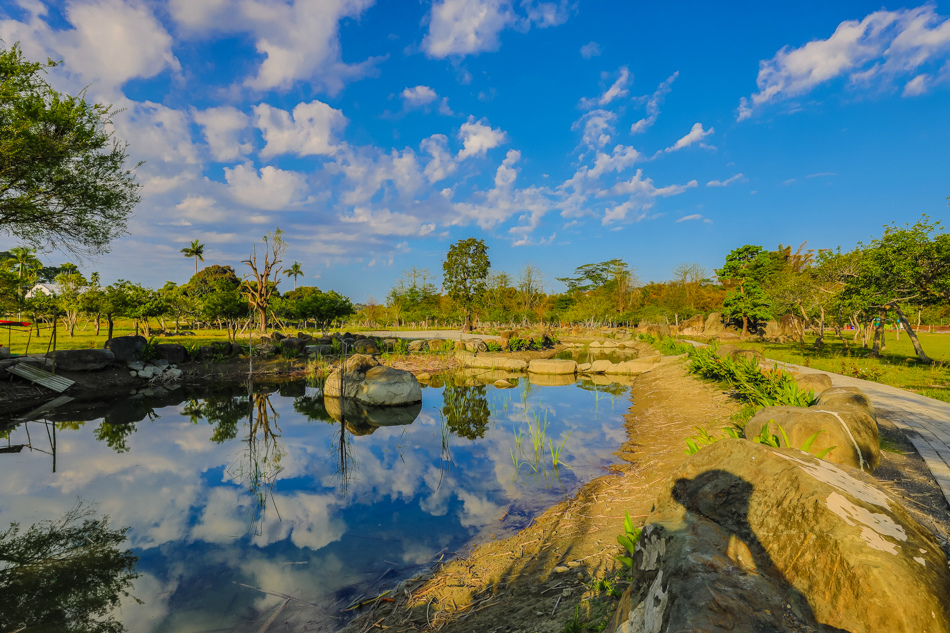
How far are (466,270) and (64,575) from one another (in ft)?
150

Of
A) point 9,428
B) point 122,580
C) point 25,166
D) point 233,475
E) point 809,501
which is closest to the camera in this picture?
point 809,501

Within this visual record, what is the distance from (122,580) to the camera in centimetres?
413

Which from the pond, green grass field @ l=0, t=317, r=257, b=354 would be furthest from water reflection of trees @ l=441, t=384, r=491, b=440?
green grass field @ l=0, t=317, r=257, b=354

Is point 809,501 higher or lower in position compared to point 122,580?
higher

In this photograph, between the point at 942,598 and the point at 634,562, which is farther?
the point at 634,562

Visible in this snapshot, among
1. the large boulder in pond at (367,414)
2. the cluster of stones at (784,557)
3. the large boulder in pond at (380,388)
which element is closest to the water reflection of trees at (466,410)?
Answer: the large boulder in pond at (367,414)

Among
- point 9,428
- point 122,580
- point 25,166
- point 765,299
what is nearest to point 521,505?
point 122,580

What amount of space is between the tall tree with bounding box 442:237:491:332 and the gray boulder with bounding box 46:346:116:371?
118 ft

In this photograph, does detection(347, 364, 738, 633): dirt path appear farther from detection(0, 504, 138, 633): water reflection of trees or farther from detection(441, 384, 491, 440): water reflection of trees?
detection(441, 384, 491, 440): water reflection of trees

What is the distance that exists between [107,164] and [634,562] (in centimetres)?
2017

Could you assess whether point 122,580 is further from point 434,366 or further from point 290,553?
point 434,366

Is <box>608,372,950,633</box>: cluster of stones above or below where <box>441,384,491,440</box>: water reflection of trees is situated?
above

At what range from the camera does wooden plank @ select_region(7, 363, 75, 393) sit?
1294cm

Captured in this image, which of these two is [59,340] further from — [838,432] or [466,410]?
[838,432]
